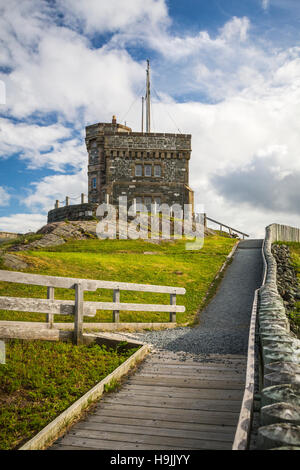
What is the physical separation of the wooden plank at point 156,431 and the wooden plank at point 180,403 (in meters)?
0.59

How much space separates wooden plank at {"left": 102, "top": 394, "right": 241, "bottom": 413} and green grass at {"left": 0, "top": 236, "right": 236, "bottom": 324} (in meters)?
5.71

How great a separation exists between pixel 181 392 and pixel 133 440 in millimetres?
1657

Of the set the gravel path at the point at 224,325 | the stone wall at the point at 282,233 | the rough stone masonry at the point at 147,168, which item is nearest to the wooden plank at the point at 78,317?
the gravel path at the point at 224,325

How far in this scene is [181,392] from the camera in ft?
18.9

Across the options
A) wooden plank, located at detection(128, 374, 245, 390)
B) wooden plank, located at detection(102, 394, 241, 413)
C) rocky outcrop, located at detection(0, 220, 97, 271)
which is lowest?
wooden plank, located at detection(102, 394, 241, 413)

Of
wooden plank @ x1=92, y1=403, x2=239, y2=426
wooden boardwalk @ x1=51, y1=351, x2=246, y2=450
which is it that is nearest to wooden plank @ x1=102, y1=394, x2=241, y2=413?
wooden boardwalk @ x1=51, y1=351, x2=246, y2=450

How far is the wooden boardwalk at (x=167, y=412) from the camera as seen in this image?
164 inches

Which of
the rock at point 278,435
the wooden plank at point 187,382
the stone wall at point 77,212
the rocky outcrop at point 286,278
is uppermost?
the stone wall at point 77,212

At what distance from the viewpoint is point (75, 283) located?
8000 millimetres

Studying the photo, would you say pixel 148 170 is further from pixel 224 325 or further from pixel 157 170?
pixel 224 325

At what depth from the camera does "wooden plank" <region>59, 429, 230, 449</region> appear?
405cm

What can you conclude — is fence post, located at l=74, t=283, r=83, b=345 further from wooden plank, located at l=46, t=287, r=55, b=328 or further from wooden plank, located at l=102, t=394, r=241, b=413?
wooden plank, located at l=102, t=394, r=241, b=413

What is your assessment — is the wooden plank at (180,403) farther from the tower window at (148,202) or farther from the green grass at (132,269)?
the tower window at (148,202)

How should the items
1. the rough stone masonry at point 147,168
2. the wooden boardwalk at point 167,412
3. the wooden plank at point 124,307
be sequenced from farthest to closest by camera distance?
the rough stone masonry at point 147,168 < the wooden plank at point 124,307 < the wooden boardwalk at point 167,412
